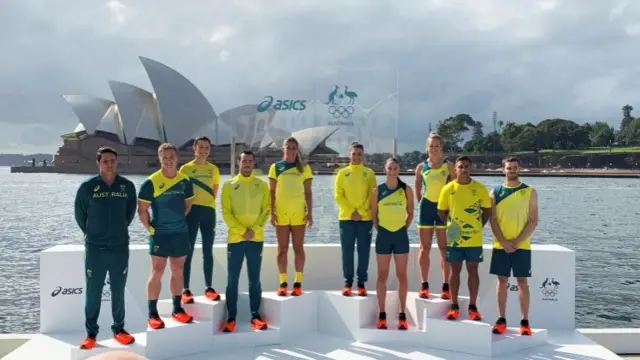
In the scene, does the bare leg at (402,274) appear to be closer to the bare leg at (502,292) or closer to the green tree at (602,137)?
the bare leg at (502,292)

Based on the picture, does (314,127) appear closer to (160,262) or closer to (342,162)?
(342,162)

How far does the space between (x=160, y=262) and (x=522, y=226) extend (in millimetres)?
2566

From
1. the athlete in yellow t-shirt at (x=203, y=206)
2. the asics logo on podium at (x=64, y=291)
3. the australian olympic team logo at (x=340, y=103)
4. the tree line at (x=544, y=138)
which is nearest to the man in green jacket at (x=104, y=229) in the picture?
the athlete in yellow t-shirt at (x=203, y=206)

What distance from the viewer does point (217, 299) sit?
12.5 feet

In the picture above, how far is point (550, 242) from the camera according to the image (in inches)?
515

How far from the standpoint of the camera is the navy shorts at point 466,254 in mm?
3660

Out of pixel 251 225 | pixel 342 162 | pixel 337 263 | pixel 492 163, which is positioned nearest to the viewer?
pixel 251 225

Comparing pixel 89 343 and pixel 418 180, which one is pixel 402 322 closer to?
pixel 418 180

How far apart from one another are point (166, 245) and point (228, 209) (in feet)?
1.67

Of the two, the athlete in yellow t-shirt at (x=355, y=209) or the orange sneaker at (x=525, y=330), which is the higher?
the athlete in yellow t-shirt at (x=355, y=209)

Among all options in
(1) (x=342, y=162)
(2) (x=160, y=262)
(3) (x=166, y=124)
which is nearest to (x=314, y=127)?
(1) (x=342, y=162)

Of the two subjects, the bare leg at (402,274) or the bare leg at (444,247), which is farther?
the bare leg at (444,247)

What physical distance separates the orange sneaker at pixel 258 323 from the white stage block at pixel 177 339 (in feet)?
1.10

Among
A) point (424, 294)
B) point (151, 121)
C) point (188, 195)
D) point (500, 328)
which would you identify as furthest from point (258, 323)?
point (151, 121)
